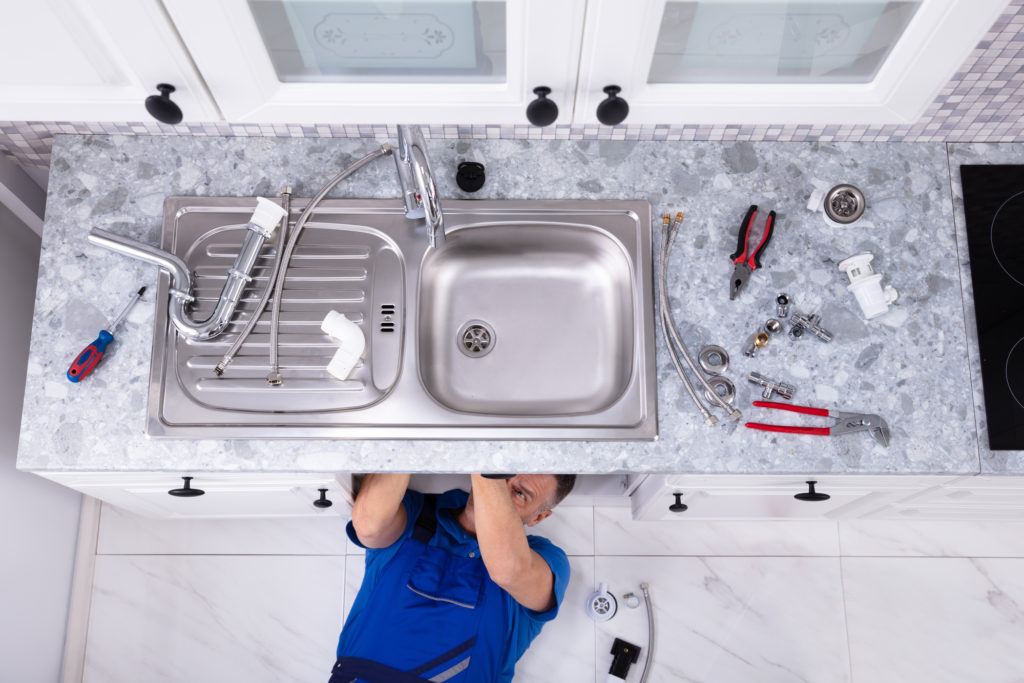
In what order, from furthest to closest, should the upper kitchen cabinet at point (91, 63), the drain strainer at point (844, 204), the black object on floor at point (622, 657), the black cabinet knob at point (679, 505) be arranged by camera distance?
the black object on floor at point (622, 657), the black cabinet knob at point (679, 505), the drain strainer at point (844, 204), the upper kitchen cabinet at point (91, 63)

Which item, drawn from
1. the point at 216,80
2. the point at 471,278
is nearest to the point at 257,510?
the point at 471,278

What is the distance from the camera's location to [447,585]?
1882 millimetres

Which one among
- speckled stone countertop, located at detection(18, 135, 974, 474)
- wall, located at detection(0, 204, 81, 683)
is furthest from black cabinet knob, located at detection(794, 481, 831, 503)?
wall, located at detection(0, 204, 81, 683)

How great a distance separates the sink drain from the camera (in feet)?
5.24

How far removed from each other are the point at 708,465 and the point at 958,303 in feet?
1.99

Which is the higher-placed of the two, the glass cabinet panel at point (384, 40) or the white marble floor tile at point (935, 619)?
the glass cabinet panel at point (384, 40)

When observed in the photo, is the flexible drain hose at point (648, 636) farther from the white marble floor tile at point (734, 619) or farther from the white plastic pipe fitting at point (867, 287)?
the white plastic pipe fitting at point (867, 287)

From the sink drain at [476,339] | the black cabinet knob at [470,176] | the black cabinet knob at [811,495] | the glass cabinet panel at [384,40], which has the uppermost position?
the glass cabinet panel at [384,40]

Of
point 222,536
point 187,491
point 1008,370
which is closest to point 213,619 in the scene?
point 222,536

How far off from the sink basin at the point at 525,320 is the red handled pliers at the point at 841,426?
321 mm

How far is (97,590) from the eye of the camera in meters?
2.21

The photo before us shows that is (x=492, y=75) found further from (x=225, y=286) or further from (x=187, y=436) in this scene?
(x=187, y=436)

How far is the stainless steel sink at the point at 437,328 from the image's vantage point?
1415mm

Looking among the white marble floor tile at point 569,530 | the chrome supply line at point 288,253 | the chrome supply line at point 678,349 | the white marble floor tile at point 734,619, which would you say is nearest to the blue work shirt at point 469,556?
the white marble floor tile at point 569,530
